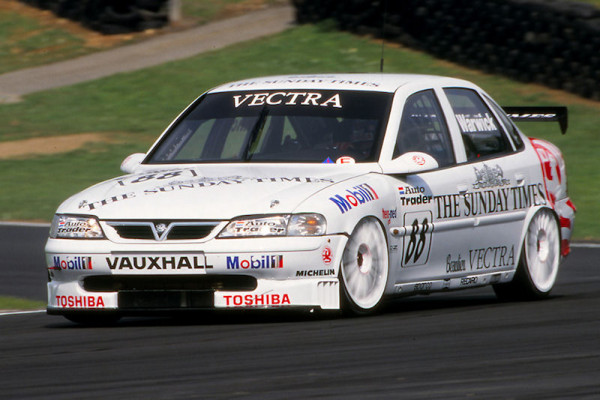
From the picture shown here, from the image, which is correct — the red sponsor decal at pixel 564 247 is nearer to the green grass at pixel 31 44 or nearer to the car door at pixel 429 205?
the car door at pixel 429 205

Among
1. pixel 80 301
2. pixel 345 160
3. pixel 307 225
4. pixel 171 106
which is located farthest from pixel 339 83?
pixel 171 106

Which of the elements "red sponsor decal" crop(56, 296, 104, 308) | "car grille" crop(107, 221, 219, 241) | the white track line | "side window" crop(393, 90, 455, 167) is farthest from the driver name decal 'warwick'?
the white track line

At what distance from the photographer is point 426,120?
30.9 feet

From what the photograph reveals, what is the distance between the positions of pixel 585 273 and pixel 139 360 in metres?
5.66

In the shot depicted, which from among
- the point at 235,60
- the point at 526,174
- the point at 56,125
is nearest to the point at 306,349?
the point at 526,174

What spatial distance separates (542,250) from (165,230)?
3168mm

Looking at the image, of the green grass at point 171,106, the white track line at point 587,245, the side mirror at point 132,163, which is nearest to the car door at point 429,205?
the side mirror at point 132,163

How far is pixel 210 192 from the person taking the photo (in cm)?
814

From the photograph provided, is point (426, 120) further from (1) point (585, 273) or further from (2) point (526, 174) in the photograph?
(1) point (585, 273)

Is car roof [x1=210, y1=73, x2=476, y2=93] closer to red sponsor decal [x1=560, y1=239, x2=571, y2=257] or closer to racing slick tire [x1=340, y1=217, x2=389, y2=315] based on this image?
racing slick tire [x1=340, y1=217, x2=389, y2=315]

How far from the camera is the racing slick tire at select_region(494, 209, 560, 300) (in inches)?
386

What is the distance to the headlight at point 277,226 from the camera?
7895 mm

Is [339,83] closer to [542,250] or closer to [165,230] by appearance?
[542,250]

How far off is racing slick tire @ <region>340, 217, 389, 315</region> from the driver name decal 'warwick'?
1.14 m
